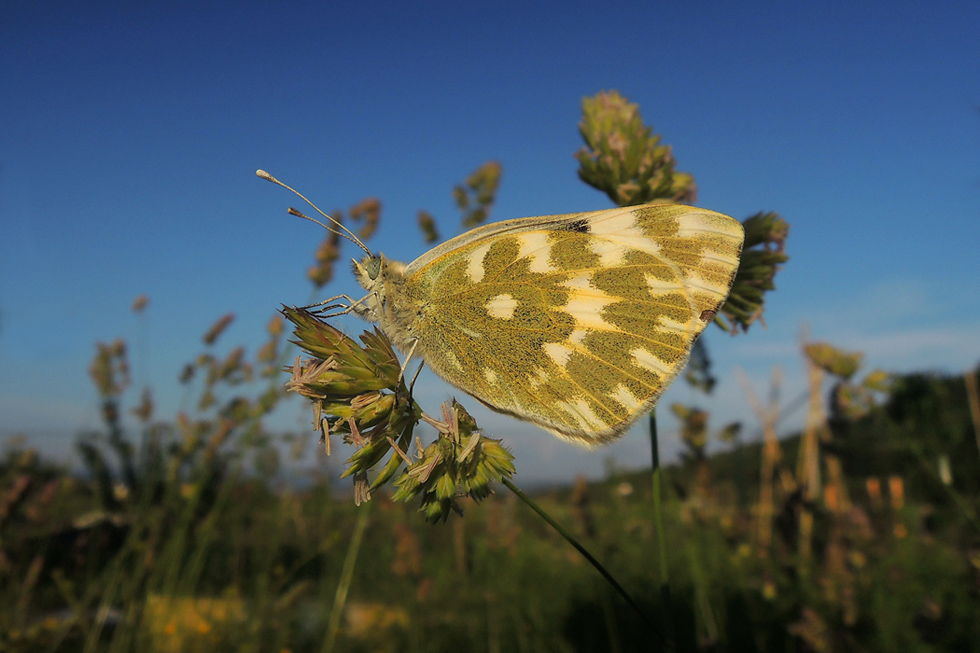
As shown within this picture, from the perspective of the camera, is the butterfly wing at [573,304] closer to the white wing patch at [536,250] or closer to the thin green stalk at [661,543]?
the white wing patch at [536,250]

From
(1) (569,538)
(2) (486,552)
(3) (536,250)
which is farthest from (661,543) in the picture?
(2) (486,552)

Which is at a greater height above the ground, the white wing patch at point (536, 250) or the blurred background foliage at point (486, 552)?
the white wing patch at point (536, 250)

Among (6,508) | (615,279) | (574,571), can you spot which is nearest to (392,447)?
(615,279)

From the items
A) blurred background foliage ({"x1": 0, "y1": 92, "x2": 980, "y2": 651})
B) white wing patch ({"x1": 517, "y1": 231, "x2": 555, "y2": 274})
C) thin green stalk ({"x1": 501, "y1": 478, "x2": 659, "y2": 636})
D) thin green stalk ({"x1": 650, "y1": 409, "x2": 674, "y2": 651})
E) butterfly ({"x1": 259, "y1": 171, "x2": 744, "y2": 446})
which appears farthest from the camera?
blurred background foliage ({"x1": 0, "y1": 92, "x2": 980, "y2": 651})

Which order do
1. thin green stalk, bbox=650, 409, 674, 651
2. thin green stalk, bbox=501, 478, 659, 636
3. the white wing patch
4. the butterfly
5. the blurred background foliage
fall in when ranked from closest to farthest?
thin green stalk, bbox=501, 478, 659, 636
thin green stalk, bbox=650, 409, 674, 651
the butterfly
the white wing patch
the blurred background foliage

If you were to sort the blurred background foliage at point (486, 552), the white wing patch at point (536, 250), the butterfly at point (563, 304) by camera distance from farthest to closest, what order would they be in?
1. the blurred background foliage at point (486, 552)
2. the white wing patch at point (536, 250)
3. the butterfly at point (563, 304)

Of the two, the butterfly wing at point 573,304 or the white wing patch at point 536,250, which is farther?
the white wing patch at point 536,250

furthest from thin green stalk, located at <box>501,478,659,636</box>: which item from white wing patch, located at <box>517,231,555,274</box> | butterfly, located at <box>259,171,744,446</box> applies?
white wing patch, located at <box>517,231,555,274</box>

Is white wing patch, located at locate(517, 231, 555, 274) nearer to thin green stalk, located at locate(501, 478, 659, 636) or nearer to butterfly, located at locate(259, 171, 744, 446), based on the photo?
butterfly, located at locate(259, 171, 744, 446)

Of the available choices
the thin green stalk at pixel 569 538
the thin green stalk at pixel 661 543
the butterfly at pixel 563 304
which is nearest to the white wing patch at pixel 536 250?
the butterfly at pixel 563 304
